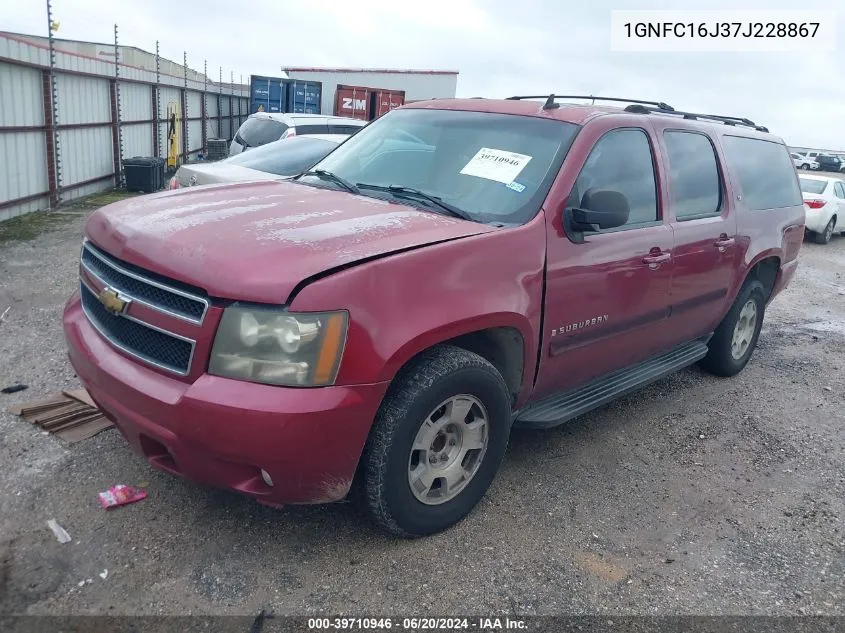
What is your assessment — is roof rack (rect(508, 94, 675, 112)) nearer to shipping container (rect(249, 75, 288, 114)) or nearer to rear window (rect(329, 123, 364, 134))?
rear window (rect(329, 123, 364, 134))

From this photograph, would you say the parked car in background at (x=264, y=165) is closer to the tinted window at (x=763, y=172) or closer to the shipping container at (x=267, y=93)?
the tinted window at (x=763, y=172)

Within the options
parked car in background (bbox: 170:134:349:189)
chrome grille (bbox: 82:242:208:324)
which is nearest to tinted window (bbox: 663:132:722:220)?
chrome grille (bbox: 82:242:208:324)

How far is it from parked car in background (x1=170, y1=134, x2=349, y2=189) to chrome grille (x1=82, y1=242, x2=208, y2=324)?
159 inches

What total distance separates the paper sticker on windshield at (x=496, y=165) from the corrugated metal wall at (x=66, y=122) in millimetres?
8511

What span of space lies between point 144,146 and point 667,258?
15184 mm

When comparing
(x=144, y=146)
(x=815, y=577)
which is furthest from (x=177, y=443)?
(x=144, y=146)

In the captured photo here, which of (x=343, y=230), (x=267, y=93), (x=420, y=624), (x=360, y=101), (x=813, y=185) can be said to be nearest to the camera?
(x=420, y=624)

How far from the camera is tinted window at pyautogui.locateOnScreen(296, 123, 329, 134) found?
11.0m

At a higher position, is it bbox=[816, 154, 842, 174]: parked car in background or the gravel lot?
bbox=[816, 154, 842, 174]: parked car in background

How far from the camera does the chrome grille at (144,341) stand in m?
2.62

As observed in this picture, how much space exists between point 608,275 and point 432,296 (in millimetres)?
1269

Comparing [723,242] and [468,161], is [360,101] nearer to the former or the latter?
[723,242]

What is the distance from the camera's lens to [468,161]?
12.1ft

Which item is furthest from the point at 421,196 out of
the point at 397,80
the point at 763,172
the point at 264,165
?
the point at 397,80
